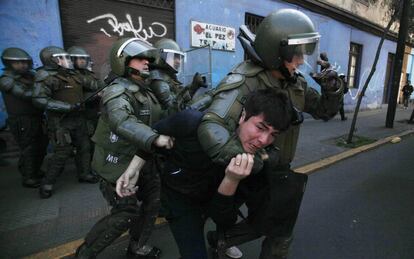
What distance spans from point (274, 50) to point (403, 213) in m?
3.03

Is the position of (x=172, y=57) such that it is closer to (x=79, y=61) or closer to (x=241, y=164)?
(x=79, y=61)

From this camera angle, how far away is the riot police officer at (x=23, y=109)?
13.0 feet

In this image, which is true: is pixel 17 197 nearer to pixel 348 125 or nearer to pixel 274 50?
pixel 274 50

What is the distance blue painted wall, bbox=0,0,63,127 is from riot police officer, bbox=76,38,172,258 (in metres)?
3.44

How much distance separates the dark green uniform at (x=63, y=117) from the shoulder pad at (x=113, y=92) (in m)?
2.06

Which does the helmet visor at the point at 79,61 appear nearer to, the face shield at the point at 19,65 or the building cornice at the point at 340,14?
the face shield at the point at 19,65

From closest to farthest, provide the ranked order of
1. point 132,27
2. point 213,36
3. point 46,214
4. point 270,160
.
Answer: point 270,160
point 46,214
point 132,27
point 213,36

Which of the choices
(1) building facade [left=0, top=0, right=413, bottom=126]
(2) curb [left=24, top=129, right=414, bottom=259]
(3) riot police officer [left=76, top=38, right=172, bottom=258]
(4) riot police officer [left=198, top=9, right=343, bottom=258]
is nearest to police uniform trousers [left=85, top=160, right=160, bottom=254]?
(3) riot police officer [left=76, top=38, right=172, bottom=258]

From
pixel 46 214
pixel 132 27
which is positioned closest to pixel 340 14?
pixel 132 27

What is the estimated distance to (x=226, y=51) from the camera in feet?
26.0

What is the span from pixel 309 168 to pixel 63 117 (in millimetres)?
3951

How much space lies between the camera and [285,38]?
65.1 inches

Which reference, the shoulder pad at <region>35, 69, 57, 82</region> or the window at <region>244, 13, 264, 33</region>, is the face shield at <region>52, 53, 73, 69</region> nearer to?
the shoulder pad at <region>35, 69, 57, 82</region>

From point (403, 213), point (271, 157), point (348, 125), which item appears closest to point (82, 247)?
point (271, 157)
